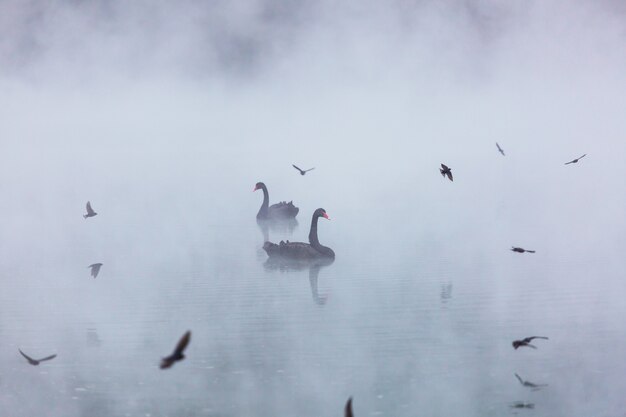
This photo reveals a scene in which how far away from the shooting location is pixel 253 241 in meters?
35.1

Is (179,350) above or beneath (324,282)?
beneath

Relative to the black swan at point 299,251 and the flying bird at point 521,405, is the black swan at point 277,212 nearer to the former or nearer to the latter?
the black swan at point 299,251

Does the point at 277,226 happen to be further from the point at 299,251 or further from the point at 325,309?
the point at 325,309

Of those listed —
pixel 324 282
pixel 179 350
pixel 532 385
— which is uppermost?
pixel 324 282

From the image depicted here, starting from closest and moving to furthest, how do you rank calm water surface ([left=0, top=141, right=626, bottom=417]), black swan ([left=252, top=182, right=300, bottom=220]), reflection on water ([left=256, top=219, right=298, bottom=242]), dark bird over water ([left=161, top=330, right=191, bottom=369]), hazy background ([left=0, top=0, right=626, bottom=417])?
1. dark bird over water ([left=161, top=330, right=191, bottom=369])
2. calm water surface ([left=0, top=141, right=626, bottom=417])
3. hazy background ([left=0, top=0, right=626, bottom=417])
4. reflection on water ([left=256, top=219, right=298, bottom=242])
5. black swan ([left=252, top=182, right=300, bottom=220])

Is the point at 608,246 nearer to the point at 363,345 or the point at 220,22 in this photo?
the point at 363,345

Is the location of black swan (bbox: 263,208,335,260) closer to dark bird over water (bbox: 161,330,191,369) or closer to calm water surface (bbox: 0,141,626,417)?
calm water surface (bbox: 0,141,626,417)

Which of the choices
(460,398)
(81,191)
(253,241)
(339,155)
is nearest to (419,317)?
(460,398)

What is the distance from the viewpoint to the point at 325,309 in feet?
74.8

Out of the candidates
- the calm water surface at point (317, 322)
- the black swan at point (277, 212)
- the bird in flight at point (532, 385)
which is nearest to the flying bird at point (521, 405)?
the calm water surface at point (317, 322)

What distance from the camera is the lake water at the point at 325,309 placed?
17.0 meters

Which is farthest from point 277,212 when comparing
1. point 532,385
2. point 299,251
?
point 532,385

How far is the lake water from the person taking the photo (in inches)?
671

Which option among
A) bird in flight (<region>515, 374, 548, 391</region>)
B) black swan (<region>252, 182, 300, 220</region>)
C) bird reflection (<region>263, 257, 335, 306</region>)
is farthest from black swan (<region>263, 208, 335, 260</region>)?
bird in flight (<region>515, 374, 548, 391</region>)
